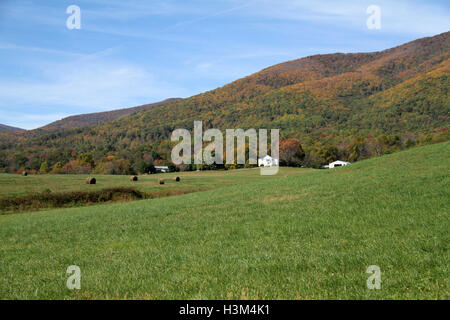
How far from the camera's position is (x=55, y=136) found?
521 feet

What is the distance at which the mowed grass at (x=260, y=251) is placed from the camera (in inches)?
227

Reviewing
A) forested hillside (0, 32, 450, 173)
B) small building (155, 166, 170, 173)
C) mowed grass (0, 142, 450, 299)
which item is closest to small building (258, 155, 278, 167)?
forested hillside (0, 32, 450, 173)

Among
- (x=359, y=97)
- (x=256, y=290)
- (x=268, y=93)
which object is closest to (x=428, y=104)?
(x=359, y=97)

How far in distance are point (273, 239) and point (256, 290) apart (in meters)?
3.92

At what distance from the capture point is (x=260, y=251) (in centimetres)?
816

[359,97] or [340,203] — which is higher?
[359,97]

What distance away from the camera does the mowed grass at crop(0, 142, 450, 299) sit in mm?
5777

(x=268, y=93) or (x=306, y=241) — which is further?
(x=268, y=93)

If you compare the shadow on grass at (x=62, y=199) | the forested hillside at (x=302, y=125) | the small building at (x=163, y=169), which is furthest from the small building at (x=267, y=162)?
the shadow on grass at (x=62, y=199)

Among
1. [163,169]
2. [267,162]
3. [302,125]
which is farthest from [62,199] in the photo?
[302,125]

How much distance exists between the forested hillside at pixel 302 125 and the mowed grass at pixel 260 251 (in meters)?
77.0

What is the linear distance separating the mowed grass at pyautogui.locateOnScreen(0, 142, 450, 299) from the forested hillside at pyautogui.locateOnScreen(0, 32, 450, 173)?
77041 mm
